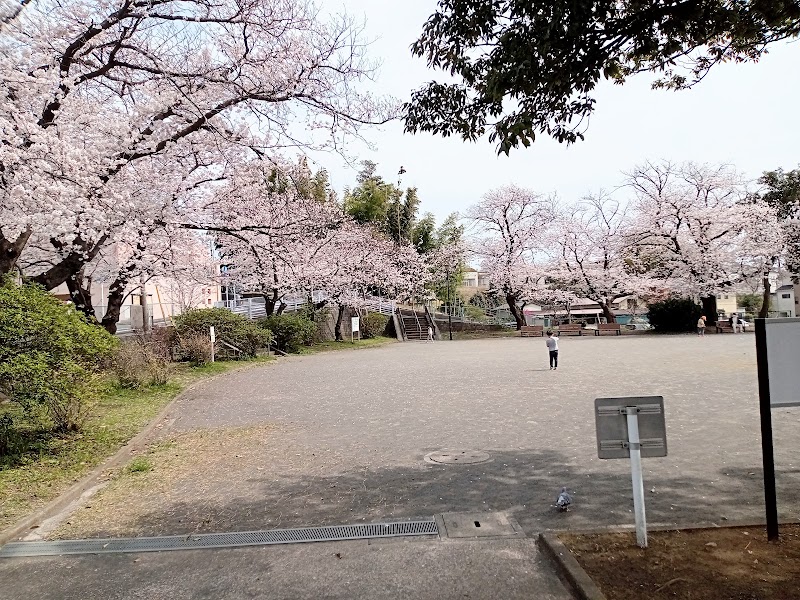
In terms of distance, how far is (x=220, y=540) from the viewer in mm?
4352

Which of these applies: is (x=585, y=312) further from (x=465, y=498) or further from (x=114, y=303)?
(x=465, y=498)

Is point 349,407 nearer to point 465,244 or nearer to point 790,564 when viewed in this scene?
point 790,564

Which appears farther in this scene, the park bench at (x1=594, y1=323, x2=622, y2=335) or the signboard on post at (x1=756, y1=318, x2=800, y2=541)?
the park bench at (x1=594, y1=323, x2=622, y2=335)

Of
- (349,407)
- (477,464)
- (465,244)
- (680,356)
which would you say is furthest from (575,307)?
(477,464)

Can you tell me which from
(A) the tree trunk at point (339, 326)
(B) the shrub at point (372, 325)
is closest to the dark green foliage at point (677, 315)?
(B) the shrub at point (372, 325)

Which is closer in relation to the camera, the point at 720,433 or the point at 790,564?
the point at 790,564

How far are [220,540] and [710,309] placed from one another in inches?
1392

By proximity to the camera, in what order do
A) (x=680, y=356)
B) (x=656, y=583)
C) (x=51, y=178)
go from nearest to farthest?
(x=656, y=583)
(x=51, y=178)
(x=680, y=356)

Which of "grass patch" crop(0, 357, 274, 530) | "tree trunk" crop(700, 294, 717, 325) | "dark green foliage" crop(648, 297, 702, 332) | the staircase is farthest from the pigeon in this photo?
"tree trunk" crop(700, 294, 717, 325)

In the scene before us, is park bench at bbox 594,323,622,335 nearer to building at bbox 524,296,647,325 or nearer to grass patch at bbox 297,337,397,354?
building at bbox 524,296,647,325

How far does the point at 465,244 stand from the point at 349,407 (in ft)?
104

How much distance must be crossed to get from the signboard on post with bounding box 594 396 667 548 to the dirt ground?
21 cm

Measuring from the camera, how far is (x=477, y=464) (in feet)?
A: 20.6

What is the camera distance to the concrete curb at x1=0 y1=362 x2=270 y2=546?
187 inches
